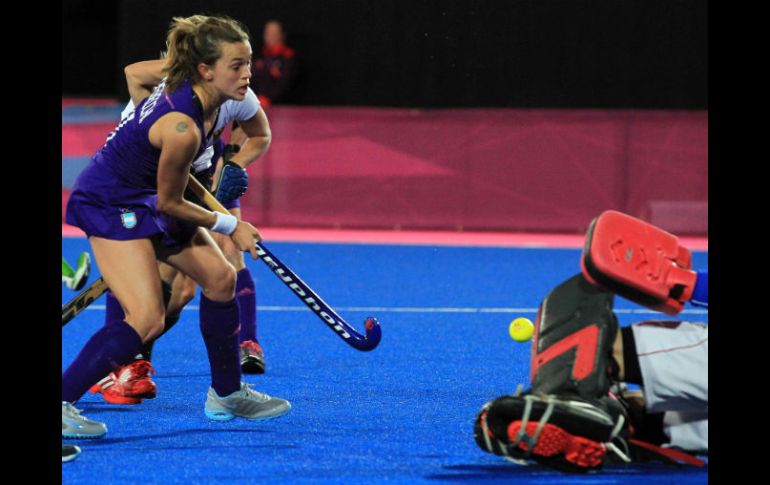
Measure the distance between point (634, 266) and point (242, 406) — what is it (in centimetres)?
154

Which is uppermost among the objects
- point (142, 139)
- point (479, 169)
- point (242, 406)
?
point (142, 139)

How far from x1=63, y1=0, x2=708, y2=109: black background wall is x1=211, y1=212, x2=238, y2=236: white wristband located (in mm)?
8186

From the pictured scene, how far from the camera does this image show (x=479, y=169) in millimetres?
11125

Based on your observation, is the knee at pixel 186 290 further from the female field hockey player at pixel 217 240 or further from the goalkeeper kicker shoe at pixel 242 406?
the goalkeeper kicker shoe at pixel 242 406

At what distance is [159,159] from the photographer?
404cm

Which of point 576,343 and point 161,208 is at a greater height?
point 161,208

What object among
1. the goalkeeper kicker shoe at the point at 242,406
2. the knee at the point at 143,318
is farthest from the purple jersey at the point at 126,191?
the goalkeeper kicker shoe at the point at 242,406

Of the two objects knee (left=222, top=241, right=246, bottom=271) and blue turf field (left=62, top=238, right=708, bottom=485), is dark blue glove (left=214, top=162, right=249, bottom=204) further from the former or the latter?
blue turf field (left=62, top=238, right=708, bottom=485)

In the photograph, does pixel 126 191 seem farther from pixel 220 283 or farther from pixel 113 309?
pixel 113 309

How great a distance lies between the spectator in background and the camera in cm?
1196

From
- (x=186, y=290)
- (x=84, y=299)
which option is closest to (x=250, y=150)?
(x=186, y=290)

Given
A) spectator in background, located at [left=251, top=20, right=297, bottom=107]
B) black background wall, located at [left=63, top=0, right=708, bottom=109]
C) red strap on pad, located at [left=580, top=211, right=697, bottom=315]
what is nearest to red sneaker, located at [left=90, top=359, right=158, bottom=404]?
red strap on pad, located at [left=580, top=211, right=697, bottom=315]

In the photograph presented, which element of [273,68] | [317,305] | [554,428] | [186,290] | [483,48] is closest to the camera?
[554,428]
